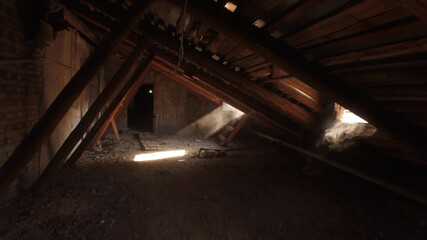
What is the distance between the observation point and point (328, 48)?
2178mm

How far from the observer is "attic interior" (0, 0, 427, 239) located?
1916 millimetres

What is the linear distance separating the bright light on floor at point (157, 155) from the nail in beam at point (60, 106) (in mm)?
3646

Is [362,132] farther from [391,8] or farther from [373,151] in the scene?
[391,8]

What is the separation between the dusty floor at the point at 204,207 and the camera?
255 centimetres

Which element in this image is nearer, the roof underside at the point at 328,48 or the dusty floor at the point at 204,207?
the roof underside at the point at 328,48

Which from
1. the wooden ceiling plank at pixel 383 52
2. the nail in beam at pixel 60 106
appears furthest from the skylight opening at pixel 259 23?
the nail in beam at pixel 60 106

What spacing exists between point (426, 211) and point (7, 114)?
19.2ft

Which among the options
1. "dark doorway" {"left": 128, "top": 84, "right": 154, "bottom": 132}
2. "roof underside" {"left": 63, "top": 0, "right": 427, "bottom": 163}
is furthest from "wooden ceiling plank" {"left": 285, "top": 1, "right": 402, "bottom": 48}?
"dark doorway" {"left": 128, "top": 84, "right": 154, "bottom": 132}

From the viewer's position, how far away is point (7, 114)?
2709 mm

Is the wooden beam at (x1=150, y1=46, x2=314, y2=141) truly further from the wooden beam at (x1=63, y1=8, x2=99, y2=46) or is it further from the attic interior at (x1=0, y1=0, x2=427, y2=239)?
the wooden beam at (x1=63, y1=8, x2=99, y2=46)

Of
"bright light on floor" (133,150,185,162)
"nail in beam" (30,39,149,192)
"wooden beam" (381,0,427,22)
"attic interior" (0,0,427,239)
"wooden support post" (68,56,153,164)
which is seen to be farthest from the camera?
"bright light on floor" (133,150,185,162)

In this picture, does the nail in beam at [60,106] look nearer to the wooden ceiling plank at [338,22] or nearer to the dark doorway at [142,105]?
the wooden ceiling plank at [338,22]

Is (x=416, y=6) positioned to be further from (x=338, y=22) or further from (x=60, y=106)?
(x=60, y=106)

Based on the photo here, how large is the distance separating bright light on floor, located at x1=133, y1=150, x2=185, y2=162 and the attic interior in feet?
0.49
